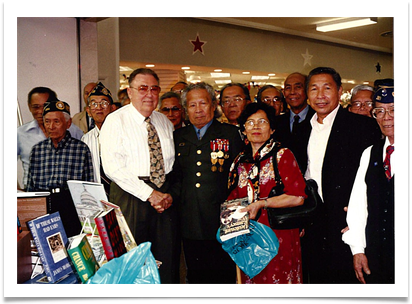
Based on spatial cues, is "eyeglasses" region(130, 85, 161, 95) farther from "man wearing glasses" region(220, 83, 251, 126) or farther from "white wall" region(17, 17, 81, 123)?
"white wall" region(17, 17, 81, 123)

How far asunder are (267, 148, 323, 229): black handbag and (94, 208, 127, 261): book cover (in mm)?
1155

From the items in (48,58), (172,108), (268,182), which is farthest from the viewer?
(48,58)

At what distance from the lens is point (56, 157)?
3.77m

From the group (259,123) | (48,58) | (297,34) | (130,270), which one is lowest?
(130,270)

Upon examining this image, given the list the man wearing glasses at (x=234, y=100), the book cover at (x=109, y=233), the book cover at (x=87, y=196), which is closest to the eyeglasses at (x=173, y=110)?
the man wearing glasses at (x=234, y=100)

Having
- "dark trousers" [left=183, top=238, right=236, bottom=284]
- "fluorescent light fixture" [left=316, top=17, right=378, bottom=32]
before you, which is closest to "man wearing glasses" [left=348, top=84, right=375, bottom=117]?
"dark trousers" [left=183, top=238, right=236, bottom=284]

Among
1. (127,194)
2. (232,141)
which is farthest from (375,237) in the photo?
(127,194)

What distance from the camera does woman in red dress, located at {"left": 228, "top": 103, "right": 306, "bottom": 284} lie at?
3.28 meters

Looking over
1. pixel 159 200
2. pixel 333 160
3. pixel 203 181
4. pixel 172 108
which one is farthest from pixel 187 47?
pixel 333 160

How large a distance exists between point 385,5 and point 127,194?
2.32 metres

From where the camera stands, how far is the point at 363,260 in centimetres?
306

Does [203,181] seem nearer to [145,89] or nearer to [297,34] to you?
[145,89]

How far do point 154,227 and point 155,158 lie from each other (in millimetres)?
560

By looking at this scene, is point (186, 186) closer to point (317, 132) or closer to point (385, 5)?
point (317, 132)
